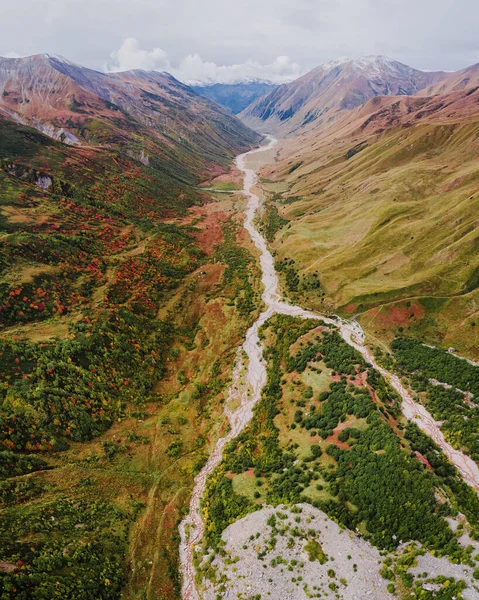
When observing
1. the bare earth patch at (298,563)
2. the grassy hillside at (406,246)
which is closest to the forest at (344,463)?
the bare earth patch at (298,563)

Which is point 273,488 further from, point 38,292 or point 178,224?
point 178,224

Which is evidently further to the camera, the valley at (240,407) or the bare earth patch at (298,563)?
the valley at (240,407)

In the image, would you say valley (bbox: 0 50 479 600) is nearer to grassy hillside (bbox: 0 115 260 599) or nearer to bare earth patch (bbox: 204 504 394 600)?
bare earth patch (bbox: 204 504 394 600)

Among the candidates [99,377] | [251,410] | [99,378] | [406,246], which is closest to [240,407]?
[251,410]

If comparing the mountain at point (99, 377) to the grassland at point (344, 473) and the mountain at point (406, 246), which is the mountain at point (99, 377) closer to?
the grassland at point (344, 473)

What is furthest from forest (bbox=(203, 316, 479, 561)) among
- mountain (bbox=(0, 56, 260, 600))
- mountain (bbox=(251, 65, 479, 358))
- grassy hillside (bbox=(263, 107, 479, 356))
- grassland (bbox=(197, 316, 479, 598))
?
grassy hillside (bbox=(263, 107, 479, 356))

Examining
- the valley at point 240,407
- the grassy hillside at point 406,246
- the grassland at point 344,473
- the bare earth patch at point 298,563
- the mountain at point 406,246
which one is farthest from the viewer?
the grassy hillside at point 406,246
